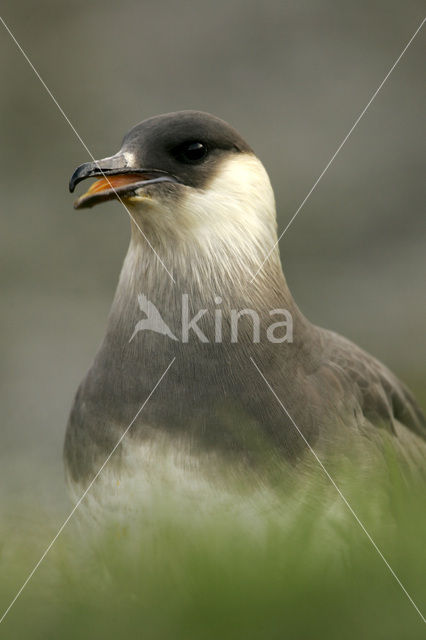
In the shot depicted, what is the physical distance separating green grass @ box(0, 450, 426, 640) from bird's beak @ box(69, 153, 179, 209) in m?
1.10

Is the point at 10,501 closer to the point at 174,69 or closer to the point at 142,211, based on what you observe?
the point at 142,211

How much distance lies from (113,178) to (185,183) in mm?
272

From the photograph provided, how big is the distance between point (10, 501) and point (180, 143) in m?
1.45

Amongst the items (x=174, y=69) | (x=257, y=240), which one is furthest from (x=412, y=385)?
(x=174, y=69)

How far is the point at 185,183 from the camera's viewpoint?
3.68 m

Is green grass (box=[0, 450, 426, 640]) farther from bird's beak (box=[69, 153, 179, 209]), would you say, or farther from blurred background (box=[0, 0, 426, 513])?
blurred background (box=[0, 0, 426, 513])

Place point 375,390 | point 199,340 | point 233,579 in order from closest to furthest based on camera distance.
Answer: point 233,579
point 199,340
point 375,390

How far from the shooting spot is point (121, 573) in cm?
276

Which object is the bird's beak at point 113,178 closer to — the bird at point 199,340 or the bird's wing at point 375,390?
the bird at point 199,340

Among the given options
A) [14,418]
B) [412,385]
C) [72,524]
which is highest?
[72,524]

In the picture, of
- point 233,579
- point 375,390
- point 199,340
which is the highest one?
point 199,340

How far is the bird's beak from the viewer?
353cm

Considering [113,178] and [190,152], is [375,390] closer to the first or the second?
[190,152]

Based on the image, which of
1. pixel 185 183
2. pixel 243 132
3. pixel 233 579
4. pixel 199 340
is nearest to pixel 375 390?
pixel 199 340
